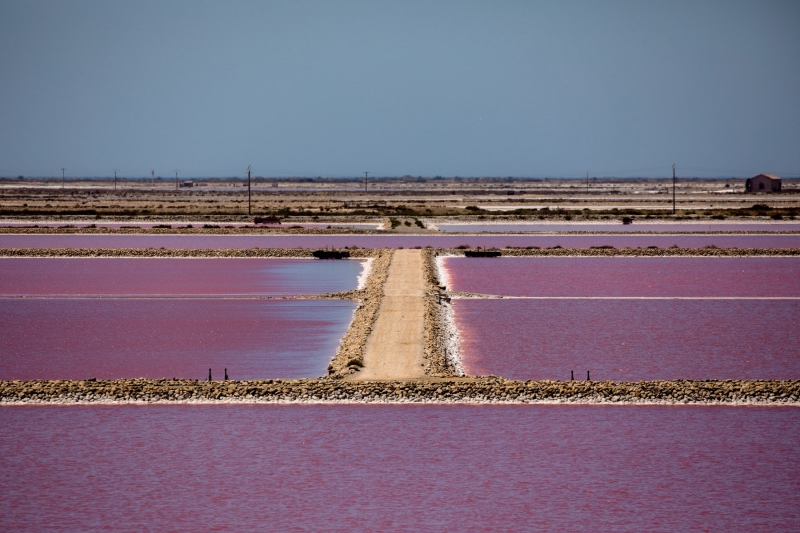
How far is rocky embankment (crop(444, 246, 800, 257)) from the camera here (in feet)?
157

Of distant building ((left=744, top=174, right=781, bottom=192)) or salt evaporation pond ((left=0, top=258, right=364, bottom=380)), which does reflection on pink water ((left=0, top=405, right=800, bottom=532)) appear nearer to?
salt evaporation pond ((left=0, top=258, right=364, bottom=380))

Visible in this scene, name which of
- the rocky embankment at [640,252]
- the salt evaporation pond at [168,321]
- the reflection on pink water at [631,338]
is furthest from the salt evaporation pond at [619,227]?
the reflection on pink water at [631,338]

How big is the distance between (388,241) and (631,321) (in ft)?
102

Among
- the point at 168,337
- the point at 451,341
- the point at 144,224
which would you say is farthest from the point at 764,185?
the point at 168,337

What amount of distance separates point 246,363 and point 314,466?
21.8ft

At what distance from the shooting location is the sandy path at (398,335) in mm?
19219

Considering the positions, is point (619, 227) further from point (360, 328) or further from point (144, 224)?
point (360, 328)

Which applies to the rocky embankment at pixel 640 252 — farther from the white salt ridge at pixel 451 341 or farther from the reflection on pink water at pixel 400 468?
the reflection on pink water at pixel 400 468

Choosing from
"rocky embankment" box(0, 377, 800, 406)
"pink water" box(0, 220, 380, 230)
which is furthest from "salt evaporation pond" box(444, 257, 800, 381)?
"pink water" box(0, 220, 380, 230)

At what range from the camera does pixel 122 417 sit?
16688 mm

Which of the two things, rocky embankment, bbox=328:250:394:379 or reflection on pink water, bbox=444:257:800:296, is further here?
reflection on pink water, bbox=444:257:800:296

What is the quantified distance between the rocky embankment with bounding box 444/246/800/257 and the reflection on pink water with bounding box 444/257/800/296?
1250 mm

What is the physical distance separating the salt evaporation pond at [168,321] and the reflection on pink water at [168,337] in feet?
0.09

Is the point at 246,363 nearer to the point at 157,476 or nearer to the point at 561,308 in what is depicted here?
the point at 157,476
